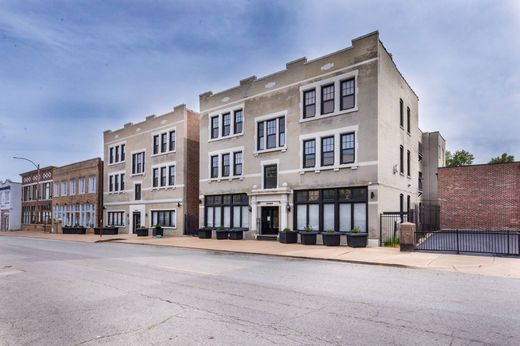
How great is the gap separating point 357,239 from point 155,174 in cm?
2299

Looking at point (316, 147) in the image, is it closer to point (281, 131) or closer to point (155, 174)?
point (281, 131)

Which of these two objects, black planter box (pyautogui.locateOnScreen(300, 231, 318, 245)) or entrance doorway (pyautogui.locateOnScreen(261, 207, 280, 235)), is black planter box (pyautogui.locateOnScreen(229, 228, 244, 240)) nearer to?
entrance doorway (pyautogui.locateOnScreen(261, 207, 280, 235))

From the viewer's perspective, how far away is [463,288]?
943 cm

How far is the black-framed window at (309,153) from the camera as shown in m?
24.1

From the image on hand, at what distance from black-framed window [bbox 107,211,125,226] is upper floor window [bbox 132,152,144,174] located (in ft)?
16.8

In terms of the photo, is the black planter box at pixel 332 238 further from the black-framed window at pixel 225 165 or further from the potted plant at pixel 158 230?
the potted plant at pixel 158 230

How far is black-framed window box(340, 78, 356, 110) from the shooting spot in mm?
22547

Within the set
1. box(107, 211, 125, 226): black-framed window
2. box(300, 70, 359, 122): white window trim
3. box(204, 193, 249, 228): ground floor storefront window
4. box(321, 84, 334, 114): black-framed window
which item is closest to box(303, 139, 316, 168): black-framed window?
box(300, 70, 359, 122): white window trim

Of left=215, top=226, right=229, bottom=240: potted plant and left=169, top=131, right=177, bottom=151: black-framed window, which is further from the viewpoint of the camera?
left=169, top=131, right=177, bottom=151: black-framed window

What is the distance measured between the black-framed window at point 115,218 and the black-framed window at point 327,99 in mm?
26409

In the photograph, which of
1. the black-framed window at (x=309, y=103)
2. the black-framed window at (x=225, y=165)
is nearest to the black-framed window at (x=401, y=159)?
the black-framed window at (x=309, y=103)

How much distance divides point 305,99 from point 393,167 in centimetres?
727

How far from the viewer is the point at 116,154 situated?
42.1m

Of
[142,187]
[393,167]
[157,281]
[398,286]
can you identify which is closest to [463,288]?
[398,286]
